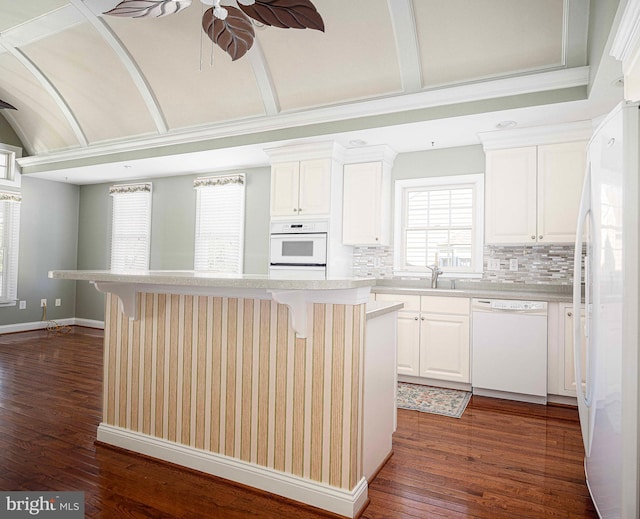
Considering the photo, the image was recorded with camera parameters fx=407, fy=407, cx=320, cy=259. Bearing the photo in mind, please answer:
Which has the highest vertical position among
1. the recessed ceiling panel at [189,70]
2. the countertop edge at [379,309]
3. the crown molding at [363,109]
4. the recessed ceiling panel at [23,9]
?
the recessed ceiling panel at [23,9]

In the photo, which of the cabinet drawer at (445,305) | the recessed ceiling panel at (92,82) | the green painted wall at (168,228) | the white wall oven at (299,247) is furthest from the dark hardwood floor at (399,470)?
the recessed ceiling panel at (92,82)

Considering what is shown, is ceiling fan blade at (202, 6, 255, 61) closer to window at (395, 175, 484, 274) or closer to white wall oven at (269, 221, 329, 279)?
white wall oven at (269, 221, 329, 279)

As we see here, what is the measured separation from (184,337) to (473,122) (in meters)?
3.00

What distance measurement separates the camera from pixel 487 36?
317cm

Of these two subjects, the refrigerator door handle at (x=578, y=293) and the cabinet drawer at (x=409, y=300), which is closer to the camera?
the refrigerator door handle at (x=578, y=293)

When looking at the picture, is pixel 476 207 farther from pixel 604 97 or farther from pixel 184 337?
pixel 184 337

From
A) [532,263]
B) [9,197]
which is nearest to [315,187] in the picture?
[532,263]

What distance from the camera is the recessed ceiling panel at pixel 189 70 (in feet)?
12.8

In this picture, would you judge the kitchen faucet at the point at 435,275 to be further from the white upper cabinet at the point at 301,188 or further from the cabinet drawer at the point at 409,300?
the white upper cabinet at the point at 301,188

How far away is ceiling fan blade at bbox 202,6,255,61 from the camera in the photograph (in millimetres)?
2861

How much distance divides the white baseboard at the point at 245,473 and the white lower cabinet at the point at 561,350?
2.34 meters

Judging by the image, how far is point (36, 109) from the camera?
566 centimetres

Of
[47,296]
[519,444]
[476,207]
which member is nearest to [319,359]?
[519,444]

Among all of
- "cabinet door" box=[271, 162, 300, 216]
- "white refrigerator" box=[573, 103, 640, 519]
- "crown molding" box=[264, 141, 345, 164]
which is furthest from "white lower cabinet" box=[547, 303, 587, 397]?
"cabinet door" box=[271, 162, 300, 216]
